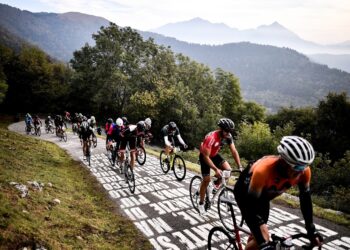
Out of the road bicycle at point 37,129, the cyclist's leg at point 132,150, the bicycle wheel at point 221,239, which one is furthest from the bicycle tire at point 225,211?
the road bicycle at point 37,129

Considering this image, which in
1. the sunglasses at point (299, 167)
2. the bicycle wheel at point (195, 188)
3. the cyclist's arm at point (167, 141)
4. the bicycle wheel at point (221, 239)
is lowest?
the bicycle wheel at point (195, 188)

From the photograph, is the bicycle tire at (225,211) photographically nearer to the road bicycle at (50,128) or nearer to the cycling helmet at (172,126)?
the cycling helmet at (172,126)

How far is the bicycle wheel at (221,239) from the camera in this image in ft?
18.6

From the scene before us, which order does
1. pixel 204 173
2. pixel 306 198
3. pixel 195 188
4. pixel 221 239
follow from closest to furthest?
pixel 306 198, pixel 221 239, pixel 204 173, pixel 195 188

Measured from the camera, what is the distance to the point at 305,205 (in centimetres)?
457

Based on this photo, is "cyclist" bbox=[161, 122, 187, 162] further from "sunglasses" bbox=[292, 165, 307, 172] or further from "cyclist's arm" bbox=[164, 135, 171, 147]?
"sunglasses" bbox=[292, 165, 307, 172]

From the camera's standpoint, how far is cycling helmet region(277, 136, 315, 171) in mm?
4121

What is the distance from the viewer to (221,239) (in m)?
5.98

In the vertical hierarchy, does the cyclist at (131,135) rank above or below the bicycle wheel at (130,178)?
above

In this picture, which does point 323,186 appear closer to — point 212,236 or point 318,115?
point 212,236

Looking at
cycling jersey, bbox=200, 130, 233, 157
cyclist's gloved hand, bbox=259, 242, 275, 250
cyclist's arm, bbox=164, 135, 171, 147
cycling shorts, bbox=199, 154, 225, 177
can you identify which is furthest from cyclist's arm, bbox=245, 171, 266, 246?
cyclist's arm, bbox=164, 135, 171, 147

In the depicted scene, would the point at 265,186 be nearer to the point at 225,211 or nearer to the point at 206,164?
the point at 206,164

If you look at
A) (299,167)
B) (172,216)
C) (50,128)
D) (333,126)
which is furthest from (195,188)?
(333,126)

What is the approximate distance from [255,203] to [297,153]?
960 mm
